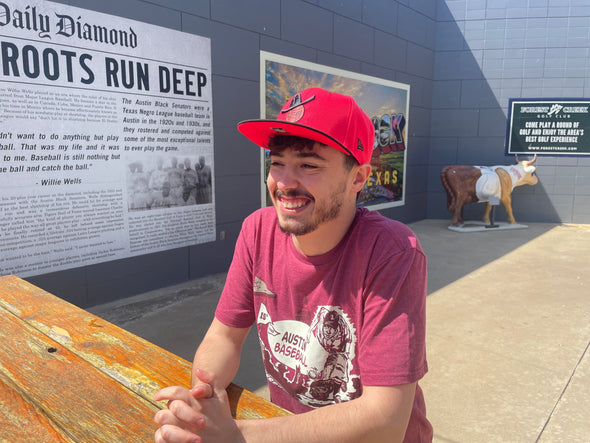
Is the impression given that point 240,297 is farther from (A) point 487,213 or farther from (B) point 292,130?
(A) point 487,213

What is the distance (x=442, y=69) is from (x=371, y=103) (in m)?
2.32

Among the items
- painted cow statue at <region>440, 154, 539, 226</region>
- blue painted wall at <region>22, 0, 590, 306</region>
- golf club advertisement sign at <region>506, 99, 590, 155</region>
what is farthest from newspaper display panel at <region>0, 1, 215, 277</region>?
golf club advertisement sign at <region>506, 99, 590, 155</region>

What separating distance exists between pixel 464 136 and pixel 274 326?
7378mm

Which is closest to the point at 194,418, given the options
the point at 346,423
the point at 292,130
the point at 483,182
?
the point at 346,423

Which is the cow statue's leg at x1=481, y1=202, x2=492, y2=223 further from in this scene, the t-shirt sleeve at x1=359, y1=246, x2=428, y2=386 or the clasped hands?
the clasped hands

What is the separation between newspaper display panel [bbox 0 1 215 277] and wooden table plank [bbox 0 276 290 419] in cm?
174

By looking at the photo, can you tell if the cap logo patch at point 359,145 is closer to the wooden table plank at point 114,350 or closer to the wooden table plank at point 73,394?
the wooden table plank at point 114,350

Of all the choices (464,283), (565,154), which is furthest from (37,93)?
(565,154)

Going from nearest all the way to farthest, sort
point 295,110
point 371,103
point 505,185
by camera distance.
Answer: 1. point 295,110
2. point 371,103
3. point 505,185

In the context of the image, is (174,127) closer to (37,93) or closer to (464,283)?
(37,93)

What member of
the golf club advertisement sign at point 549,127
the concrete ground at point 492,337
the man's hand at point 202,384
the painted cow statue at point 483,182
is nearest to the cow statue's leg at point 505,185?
the painted cow statue at point 483,182

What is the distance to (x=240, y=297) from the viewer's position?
4.32 feet

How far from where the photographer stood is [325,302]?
1.15 m

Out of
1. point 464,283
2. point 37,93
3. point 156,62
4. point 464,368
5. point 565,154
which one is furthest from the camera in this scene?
point 565,154
